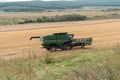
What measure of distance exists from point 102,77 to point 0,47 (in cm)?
2669

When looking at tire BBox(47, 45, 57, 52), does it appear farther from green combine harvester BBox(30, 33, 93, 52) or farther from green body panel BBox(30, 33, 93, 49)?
green body panel BBox(30, 33, 93, 49)

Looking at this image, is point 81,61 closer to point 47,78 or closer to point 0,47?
point 47,78

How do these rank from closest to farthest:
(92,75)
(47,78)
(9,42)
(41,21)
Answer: (92,75) → (47,78) → (9,42) → (41,21)

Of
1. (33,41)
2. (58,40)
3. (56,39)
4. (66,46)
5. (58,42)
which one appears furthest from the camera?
(33,41)

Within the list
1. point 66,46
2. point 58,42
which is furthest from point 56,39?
point 66,46

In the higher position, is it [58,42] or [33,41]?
[58,42]

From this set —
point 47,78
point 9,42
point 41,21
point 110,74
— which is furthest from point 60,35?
point 41,21

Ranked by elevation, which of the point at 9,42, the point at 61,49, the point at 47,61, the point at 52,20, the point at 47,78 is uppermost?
the point at 47,78

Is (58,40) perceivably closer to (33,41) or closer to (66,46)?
(66,46)

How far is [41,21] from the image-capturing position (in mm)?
73125

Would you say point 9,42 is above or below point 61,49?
below

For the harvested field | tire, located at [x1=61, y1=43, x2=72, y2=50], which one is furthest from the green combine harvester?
the harvested field

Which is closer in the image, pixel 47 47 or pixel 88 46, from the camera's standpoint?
pixel 47 47

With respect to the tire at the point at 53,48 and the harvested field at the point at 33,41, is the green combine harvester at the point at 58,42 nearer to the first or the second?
the tire at the point at 53,48
